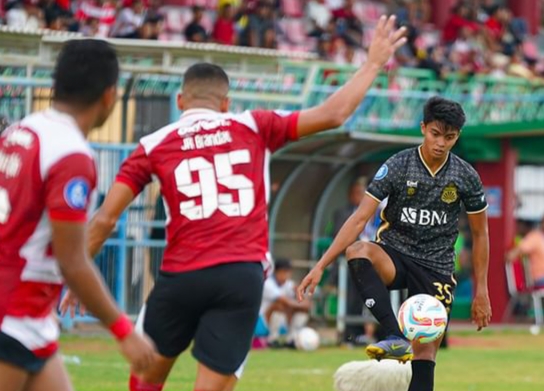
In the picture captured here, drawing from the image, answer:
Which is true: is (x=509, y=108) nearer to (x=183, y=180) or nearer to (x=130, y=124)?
(x=130, y=124)

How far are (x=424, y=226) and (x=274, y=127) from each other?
10.1 feet

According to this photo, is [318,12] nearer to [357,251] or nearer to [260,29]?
[260,29]

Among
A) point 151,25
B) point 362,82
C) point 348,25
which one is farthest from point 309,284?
point 348,25

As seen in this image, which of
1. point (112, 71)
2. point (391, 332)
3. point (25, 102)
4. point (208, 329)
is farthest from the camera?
point (25, 102)

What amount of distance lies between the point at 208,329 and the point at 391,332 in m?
2.86

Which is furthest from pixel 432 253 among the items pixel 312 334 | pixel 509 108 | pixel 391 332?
pixel 509 108

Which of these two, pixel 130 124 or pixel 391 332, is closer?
pixel 391 332

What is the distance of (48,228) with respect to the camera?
604 cm

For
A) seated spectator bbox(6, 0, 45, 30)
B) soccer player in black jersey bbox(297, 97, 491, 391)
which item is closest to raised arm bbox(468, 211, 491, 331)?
soccer player in black jersey bbox(297, 97, 491, 391)

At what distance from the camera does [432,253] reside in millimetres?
10438

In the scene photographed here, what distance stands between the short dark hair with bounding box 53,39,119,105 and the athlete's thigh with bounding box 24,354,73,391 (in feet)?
3.68

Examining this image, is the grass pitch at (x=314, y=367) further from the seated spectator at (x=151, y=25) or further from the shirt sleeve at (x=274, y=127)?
the shirt sleeve at (x=274, y=127)

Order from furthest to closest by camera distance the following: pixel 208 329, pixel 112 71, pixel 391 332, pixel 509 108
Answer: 1. pixel 509 108
2. pixel 391 332
3. pixel 208 329
4. pixel 112 71

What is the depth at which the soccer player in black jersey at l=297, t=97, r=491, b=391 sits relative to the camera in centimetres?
1025
